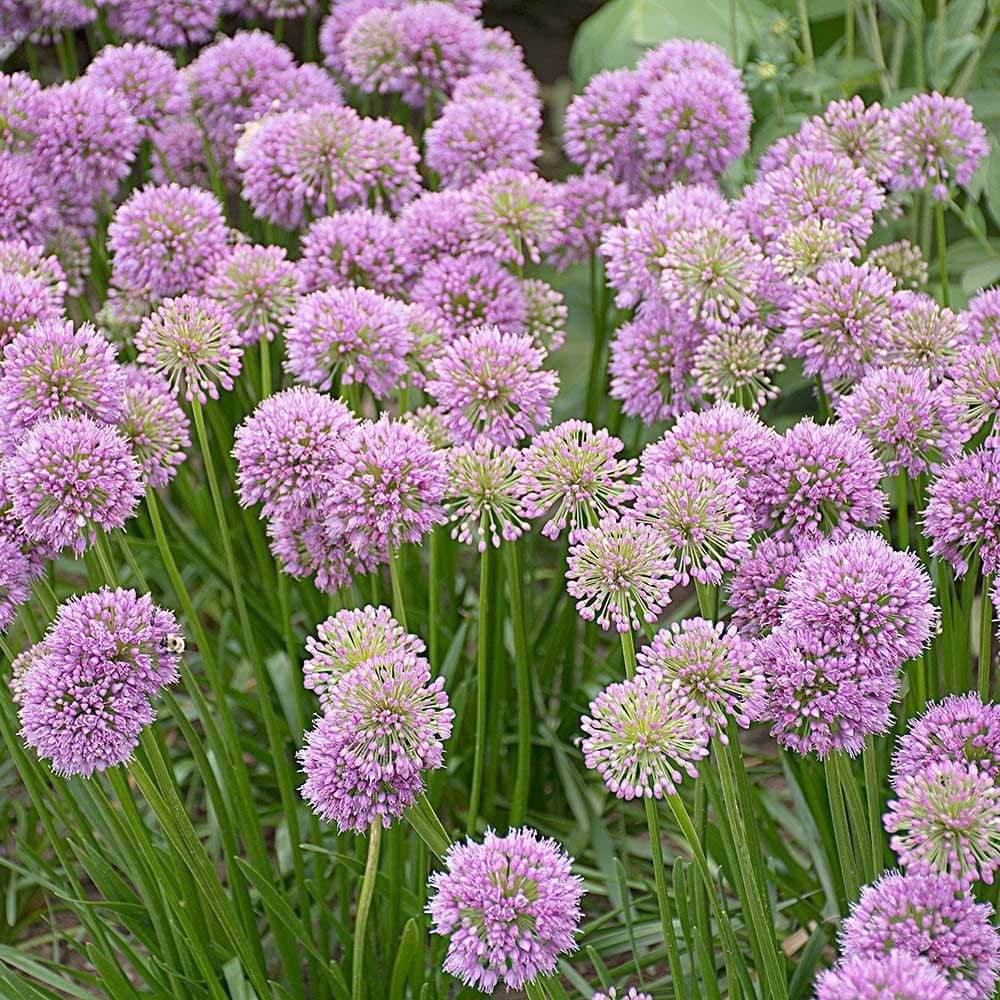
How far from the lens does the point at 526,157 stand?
1794mm

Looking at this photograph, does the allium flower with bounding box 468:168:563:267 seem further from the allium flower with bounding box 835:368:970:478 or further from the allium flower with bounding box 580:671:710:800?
the allium flower with bounding box 580:671:710:800

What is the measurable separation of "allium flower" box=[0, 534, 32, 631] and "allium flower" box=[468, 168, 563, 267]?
66cm

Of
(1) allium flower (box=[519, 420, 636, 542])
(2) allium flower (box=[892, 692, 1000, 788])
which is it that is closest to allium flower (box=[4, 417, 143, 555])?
(1) allium flower (box=[519, 420, 636, 542])

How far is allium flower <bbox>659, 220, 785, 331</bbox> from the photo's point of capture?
53.4 inches

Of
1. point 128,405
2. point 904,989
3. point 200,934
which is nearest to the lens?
point 904,989

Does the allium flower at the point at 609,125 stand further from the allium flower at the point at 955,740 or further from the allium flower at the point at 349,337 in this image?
the allium flower at the point at 955,740

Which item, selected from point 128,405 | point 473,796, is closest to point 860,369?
point 473,796

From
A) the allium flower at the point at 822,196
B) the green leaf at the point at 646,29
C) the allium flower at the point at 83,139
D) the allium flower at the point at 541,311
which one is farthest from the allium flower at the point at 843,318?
the green leaf at the point at 646,29

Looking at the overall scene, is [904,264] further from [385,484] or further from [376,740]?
[376,740]

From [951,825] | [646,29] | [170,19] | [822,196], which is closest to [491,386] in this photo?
[822,196]

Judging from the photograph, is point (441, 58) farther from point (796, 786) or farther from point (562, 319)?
point (796, 786)

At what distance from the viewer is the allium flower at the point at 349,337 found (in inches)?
52.6

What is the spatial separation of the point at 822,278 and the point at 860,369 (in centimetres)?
10

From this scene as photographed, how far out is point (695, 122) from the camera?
1.71 metres
